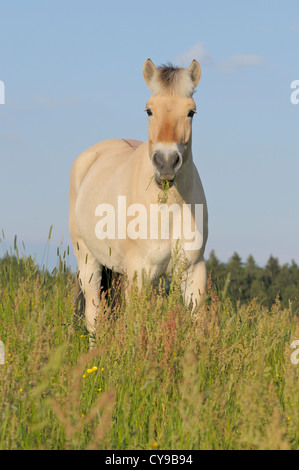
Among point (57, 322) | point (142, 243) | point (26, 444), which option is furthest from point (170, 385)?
point (142, 243)

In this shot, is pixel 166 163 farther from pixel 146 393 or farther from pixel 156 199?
pixel 146 393

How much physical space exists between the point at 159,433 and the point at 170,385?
39 cm

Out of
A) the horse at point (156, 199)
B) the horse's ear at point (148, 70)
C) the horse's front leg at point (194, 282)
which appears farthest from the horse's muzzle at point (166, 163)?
A: the horse's front leg at point (194, 282)

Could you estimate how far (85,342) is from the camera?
5184mm

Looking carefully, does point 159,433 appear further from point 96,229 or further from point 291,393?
point 96,229

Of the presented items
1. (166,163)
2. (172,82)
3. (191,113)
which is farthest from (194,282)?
(172,82)

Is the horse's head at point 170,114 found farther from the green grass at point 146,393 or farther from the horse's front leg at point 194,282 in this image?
the green grass at point 146,393

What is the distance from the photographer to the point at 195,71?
550cm

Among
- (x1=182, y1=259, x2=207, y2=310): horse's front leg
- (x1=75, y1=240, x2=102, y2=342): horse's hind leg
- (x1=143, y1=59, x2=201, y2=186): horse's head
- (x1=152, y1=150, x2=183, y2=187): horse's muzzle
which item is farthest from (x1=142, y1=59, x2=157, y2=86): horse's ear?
(x1=75, y1=240, x2=102, y2=342): horse's hind leg

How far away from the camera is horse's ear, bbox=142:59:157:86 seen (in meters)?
5.46

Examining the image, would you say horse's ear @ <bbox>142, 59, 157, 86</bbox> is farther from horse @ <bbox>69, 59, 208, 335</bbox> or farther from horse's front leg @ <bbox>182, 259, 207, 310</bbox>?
horse's front leg @ <bbox>182, 259, 207, 310</bbox>

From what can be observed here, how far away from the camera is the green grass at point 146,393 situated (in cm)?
268

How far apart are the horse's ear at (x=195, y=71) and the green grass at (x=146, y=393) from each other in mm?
2374

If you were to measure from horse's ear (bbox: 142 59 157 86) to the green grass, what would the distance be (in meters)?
2.43
